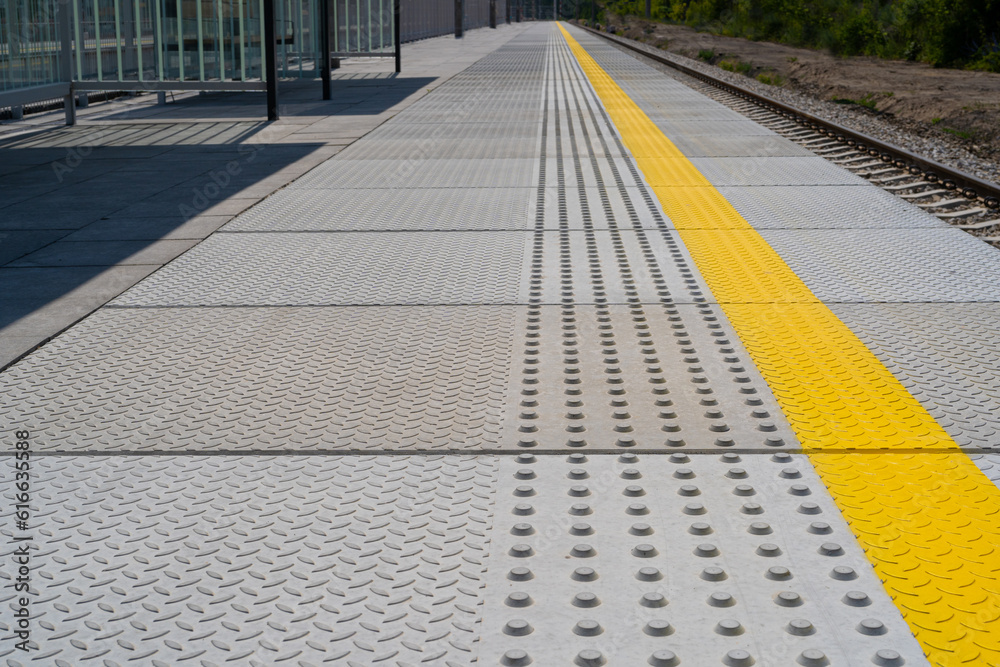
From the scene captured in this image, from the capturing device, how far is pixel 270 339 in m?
4.62

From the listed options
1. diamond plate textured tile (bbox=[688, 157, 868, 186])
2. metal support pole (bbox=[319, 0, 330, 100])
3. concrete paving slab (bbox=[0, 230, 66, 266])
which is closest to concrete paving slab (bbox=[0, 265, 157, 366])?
concrete paving slab (bbox=[0, 230, 66, 266])

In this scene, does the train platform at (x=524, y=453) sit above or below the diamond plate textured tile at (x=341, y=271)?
below

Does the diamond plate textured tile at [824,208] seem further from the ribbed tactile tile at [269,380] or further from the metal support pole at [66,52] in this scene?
Result: the metal support pole at [66,52]

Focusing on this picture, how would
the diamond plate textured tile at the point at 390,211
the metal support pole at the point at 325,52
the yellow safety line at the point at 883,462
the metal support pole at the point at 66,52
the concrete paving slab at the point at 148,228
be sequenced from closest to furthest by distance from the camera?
the yellow safety line at the point at 883,462 < the concrete paving slab at the point at 148,228 < the diamond plate textured tile at the point at 390,211 < the metal support pole at the point at 66,52 < the metal support pole at the point at 325,52

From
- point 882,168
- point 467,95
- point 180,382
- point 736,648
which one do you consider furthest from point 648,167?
point 467,95

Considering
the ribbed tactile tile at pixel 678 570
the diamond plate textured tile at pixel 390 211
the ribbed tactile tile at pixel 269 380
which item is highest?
the diamond plate textured tile at pixel 390 211

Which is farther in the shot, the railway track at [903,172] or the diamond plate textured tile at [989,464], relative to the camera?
the railway track at [903,172]

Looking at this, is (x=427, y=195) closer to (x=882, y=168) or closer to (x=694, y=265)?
(x=694, y=265)

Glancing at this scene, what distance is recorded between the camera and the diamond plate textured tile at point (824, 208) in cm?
715

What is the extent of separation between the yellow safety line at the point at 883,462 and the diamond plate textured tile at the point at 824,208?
1320mm

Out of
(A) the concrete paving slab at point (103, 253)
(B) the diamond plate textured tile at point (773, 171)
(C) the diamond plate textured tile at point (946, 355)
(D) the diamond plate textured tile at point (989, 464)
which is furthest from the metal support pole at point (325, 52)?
(D) the diamond plate textured tile at point (989, 464)

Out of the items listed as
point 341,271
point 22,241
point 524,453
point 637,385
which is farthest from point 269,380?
point 22,241

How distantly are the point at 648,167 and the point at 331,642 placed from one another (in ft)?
25.7

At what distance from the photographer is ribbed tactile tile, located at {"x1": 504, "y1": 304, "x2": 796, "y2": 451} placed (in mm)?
3518
